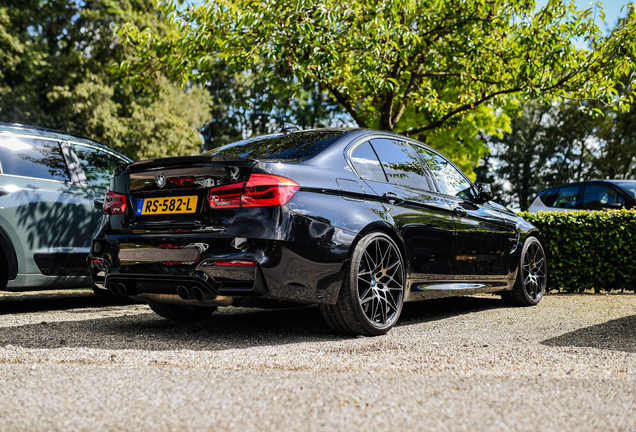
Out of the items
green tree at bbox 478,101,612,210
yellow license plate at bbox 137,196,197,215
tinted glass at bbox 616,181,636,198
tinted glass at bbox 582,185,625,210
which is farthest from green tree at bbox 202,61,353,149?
yellow license plate at bbox 137,196,197,215

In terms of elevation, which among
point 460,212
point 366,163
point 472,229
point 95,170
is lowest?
point 472,229

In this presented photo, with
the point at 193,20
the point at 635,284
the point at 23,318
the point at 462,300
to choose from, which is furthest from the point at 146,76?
the point at 635,284

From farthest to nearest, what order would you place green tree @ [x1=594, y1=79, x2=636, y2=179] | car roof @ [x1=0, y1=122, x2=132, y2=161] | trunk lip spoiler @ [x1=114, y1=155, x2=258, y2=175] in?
green tree @ [x1=594, y1=79, x2=636, y2=179]
car roof @ [x1=0, y1=122, x2=132, y2=161]
trunk lip spoiler @ [x1=114, y1=155, x2=258, y2=175]

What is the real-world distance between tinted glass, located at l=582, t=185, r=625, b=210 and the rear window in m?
7.88

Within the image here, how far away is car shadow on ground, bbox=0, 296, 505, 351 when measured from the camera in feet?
12.8

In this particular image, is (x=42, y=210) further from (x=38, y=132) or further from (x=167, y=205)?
(x=167, y=205)

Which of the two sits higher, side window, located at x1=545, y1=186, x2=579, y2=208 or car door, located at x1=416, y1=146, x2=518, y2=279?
side window, located at x1=545, y1=186, x2=579, y2=208

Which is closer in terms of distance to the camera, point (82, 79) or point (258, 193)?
point (258, 193)

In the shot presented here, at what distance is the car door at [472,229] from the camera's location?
5141 mm

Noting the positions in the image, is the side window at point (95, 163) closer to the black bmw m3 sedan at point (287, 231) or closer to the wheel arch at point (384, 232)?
the black bmw m3 sedan at point (287, 231)

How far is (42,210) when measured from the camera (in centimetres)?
538

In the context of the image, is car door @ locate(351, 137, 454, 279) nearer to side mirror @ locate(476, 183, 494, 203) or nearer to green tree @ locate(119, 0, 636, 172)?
side mirror @ locate(476, 183, 494, 203)

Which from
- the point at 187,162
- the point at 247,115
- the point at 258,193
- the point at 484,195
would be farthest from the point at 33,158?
the point at 247,115

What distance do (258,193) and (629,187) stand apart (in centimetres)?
908
